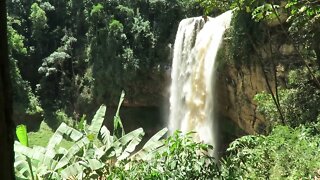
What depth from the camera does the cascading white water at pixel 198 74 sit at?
1556 centimetres

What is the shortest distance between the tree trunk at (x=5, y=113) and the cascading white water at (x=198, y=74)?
13844mm

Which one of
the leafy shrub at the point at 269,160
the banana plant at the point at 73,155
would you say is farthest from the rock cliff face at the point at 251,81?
the leafy shrub at the point at 269,160

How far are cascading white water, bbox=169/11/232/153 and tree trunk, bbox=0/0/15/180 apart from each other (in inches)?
545

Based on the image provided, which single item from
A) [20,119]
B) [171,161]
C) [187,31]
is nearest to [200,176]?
[171,161]

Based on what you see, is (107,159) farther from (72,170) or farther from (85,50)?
(85,50)

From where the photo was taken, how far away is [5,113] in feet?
4.40

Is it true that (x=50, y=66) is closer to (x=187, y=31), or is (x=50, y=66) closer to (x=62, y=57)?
(x=62, y=57)

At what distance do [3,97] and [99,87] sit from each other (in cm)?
2203

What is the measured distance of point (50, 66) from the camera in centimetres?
2484

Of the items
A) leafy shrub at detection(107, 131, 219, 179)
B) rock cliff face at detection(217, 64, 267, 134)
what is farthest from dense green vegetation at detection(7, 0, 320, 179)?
leafy shrub at detection(107, 131, 219, 179)

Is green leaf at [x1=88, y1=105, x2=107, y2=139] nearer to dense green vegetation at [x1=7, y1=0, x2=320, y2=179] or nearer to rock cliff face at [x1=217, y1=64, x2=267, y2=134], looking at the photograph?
dense green vegetation at [x1=7, y1=0, x2=320, y2=179]

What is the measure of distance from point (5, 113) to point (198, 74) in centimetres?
1513

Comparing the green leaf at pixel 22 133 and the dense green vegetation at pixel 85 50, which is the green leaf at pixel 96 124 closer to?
the green leaf at pixel 22 133

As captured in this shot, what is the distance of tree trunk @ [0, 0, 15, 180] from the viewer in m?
1.32
